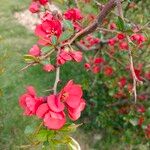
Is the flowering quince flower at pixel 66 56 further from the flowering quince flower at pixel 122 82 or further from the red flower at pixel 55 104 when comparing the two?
the flowering quince flower at pixel 122 82

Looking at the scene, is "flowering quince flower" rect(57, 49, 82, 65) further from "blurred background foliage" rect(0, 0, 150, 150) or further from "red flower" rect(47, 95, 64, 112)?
"blurred background foliage" rect(0, 0, 150, 150)

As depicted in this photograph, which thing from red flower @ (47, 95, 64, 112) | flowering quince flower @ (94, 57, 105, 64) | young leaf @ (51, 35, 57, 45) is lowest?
red flower @ (47, 95, 64, 112)

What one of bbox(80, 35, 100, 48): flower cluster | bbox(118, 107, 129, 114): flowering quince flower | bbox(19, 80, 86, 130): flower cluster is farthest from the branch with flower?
bbox(118, 107, 129, 114): flowering quince flower

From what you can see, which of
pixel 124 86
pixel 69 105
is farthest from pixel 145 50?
pixel 69 105

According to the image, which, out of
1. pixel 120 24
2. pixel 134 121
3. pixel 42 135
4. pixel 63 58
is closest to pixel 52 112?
pixel 42 135

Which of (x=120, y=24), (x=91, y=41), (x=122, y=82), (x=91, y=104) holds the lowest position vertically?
(x=91, y=104)

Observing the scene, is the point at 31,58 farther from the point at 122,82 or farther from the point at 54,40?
the point at 122,82

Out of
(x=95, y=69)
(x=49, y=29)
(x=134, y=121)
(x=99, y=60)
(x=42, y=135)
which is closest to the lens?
(x=42, y=135)

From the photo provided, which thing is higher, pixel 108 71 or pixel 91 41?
pixel 91 41
